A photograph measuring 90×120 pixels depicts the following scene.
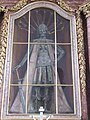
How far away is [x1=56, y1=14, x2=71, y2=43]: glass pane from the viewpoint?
247 inches

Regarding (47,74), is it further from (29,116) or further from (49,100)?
(29,116)

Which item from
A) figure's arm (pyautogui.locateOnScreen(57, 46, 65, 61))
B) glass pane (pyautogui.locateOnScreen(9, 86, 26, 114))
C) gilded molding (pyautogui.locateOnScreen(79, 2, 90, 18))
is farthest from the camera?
gilded molding (pyautogui.locateOnScreen(79, 2, 90, 18))

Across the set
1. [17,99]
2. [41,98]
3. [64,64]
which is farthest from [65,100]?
[17,99]

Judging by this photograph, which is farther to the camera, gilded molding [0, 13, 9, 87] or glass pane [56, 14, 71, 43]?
glass pane [56, 14, 71, 43]

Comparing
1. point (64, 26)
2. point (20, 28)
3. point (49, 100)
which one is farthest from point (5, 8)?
point (49, 100)

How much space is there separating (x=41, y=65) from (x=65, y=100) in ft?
2.50

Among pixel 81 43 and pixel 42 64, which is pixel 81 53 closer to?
pixel 81 43

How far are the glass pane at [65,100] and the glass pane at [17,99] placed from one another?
0.58m

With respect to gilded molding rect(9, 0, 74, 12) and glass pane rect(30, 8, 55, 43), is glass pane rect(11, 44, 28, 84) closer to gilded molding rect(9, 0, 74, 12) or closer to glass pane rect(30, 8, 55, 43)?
glass pane rect(30, 8, 55, 43)

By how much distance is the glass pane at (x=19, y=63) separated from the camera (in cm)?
584

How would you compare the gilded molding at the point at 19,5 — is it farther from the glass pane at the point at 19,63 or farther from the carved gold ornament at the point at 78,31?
the glass pane at the point at 19,63

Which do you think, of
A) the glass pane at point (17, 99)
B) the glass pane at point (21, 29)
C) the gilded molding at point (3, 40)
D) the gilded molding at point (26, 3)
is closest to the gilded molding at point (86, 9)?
the gilded molding at point (26, 3)

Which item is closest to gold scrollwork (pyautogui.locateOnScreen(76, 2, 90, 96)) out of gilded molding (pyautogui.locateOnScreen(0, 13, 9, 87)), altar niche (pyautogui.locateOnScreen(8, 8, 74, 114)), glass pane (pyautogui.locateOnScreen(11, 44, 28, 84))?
altar niche (pyautogui.locateOnScreen(8, 8, 74, 114))

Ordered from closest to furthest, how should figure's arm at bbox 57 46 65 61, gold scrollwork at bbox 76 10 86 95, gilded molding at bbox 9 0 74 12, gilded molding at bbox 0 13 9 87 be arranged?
gold scrollwork at bbox 76 10 86 95 < gilded molding at bbox 0 13 9 87 < figure's arm at bbox 57 46 65 61 < gilded molding at bbox 9 0 74 12
